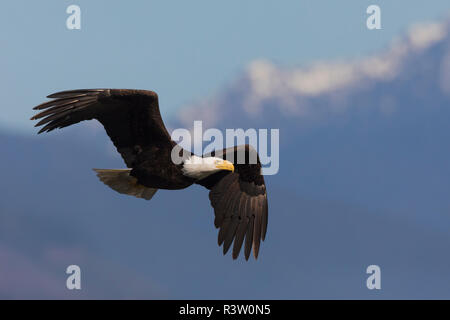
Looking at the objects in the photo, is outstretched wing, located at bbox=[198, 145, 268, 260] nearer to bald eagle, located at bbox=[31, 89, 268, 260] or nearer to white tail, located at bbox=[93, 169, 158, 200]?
bald eagle, located at bbox=[31, 89, 268, 260]

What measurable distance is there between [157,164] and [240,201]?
1568mm

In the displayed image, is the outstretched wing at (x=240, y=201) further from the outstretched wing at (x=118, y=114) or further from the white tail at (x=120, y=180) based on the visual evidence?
the outstretched wing at (x=118, y=114)

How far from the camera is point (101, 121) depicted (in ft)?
30.7

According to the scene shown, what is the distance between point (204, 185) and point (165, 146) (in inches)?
47.3

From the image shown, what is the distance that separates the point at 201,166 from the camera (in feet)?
31.6

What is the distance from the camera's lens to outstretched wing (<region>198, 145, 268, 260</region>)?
34.6 feet

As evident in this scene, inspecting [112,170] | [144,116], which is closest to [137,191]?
[112,170]

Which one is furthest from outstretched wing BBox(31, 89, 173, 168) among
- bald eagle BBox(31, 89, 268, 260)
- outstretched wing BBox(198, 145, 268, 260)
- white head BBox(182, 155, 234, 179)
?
outstretched wing BBox(198, 145, 268, 260)

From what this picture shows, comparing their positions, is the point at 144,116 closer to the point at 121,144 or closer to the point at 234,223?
the point at 121,144

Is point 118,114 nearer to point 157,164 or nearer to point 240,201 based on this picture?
point 157,164

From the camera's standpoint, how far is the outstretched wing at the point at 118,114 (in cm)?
909

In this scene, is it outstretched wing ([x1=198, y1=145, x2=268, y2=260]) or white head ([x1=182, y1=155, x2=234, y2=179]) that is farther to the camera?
outstretched wing ([x1=198, y1=145, x2=268, y2=260])

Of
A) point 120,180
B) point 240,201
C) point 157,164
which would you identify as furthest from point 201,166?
point 240,201

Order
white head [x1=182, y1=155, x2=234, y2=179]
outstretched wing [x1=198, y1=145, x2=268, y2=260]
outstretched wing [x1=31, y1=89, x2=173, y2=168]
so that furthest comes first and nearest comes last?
1. outstretched wing [x1=198, y1=145, x2=268, y2=260]
2. white head [x1=182, y1=155, x2=234, y2=179]
3. outstretched wing [x1=31, y1=89, x2=173, y2=168]
